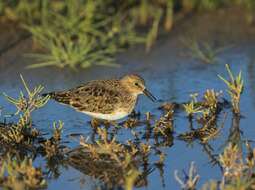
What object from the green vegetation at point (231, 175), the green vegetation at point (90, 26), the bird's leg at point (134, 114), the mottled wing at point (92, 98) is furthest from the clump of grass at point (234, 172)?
the green vegetation at point (90, 26)

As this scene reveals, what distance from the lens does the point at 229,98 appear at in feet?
29.2

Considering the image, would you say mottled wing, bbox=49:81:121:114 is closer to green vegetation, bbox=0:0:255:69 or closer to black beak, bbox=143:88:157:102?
black beak, bbox=143:88:157:102

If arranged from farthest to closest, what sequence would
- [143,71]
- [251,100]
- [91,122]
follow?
[143,71]
[251,100]
[91,122]

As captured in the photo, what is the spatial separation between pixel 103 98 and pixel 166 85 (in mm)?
1425

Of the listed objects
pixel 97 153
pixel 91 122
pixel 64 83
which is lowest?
pixel 97 153

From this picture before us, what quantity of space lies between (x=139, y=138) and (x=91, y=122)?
2.18ft

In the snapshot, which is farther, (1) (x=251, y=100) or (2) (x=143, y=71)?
(2) (x=143, y=71)

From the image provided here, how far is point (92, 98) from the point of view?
7988 mm

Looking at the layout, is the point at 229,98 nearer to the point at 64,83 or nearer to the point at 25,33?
the point at 64,83

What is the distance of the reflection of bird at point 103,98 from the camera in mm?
7930

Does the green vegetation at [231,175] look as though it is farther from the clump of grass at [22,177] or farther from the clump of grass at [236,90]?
the clump of grass at [236,90]

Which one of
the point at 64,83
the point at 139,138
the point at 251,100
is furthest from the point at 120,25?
the point at 139,138

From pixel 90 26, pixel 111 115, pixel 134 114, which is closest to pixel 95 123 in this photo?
pixel 111 115

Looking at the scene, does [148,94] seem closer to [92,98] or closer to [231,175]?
[92,98]
